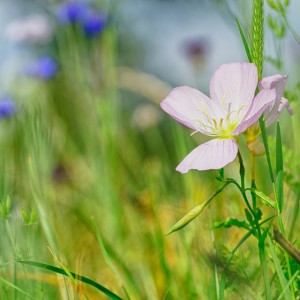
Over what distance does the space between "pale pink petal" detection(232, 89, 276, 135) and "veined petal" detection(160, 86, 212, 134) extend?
6 cm

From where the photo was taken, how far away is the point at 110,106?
2107 mm

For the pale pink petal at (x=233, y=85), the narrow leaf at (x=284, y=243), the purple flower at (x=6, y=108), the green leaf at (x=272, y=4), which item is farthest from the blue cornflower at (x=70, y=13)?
the narrow leaf at (x=284, y=243)

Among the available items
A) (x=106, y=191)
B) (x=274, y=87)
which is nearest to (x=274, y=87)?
(x=274, y=87)

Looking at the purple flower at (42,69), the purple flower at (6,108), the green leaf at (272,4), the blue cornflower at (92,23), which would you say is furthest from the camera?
the purple flower at (42,69)

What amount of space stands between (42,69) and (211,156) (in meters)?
2.36

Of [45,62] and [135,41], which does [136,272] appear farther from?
[135,41]

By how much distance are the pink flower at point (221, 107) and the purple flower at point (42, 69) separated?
2.23 metres

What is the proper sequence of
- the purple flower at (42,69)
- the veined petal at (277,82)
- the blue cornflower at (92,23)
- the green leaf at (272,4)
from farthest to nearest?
the purple flower at (42,69)
the blue cornflower at (92,23)
the green leaf at (272,4)
the veined petal at (277,82)

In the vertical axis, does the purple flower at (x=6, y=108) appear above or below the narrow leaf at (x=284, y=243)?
above

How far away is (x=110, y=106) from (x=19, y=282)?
1118mm

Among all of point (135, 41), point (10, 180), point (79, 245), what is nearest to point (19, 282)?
point (10, 180)

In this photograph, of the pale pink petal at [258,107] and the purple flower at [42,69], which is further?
the purple flower at [42,69]

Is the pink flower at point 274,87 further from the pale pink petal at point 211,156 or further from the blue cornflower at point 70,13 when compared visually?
the blue cornflower at point 70,13

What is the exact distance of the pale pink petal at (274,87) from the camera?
0.80 m
